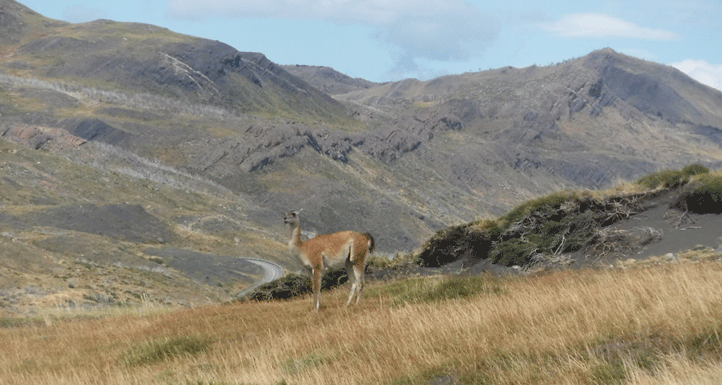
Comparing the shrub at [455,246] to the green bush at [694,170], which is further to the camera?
the shrub at [455,246]

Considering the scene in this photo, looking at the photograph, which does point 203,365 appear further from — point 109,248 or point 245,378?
point 109,248

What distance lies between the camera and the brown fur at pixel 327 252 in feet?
53.5

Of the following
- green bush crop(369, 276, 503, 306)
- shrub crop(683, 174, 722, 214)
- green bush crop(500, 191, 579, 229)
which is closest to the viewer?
green bush crop(369, 276, 503, 306)

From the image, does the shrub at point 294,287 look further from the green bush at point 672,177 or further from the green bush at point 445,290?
the green bush at point 672,177

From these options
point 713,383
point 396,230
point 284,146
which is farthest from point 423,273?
point 284,146

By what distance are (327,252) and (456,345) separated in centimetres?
732

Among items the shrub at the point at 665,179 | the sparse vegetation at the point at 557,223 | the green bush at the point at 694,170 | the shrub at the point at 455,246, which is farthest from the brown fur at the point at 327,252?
the green bush at the point at 694,170

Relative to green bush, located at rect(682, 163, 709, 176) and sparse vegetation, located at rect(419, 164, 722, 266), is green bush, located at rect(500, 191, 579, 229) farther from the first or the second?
green bush, located at rect(682, 163, 709, 176)

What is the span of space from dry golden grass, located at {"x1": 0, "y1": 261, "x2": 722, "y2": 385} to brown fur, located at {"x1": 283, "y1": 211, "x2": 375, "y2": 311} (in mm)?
1098

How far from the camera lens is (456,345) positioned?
9.30 meters

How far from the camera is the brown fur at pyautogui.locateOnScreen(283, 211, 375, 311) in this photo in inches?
642

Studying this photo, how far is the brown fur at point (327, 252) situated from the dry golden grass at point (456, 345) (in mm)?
1098

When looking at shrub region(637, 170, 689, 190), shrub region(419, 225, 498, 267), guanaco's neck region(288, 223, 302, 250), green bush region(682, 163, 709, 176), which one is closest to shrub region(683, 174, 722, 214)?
shrub region(637, 170, 689, 190)

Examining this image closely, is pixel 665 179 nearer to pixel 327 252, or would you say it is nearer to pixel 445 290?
pixel 445 290
